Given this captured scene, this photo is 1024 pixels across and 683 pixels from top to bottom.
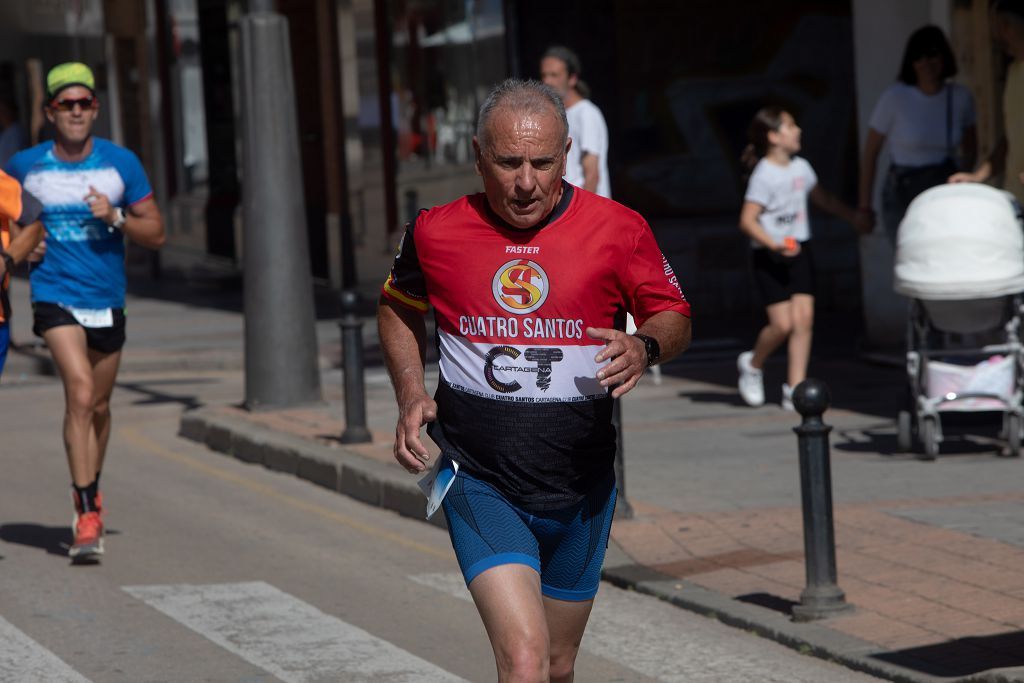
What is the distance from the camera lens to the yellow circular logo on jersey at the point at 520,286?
4914 millimetres

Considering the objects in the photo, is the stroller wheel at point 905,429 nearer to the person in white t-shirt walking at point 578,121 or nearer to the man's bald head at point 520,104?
the person in white t-shirt walking at point 578,121

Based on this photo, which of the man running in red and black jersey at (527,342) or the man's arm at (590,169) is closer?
the man running in red and black jersey at (527,342)

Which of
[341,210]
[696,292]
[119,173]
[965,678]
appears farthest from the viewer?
[341,210]

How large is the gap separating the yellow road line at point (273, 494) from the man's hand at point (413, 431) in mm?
4095

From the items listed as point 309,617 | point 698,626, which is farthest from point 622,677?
point 309,617

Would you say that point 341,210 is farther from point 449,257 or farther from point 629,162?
point 449,257

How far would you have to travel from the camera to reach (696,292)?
1812 cm

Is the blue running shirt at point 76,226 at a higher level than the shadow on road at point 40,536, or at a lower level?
higher

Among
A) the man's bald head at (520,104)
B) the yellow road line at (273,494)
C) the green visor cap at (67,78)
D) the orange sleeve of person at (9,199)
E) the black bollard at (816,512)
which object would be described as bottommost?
the yellow road line at (273,494)

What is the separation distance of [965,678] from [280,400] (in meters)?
7.35

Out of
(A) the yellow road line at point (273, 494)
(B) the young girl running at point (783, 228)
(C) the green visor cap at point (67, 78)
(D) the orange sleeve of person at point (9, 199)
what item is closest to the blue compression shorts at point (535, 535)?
(D) the orange sleeve of person at point (9, 199)

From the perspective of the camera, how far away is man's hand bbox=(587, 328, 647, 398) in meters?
4.62

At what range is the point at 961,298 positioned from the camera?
10133 mm

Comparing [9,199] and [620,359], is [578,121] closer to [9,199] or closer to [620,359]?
[9,199]
